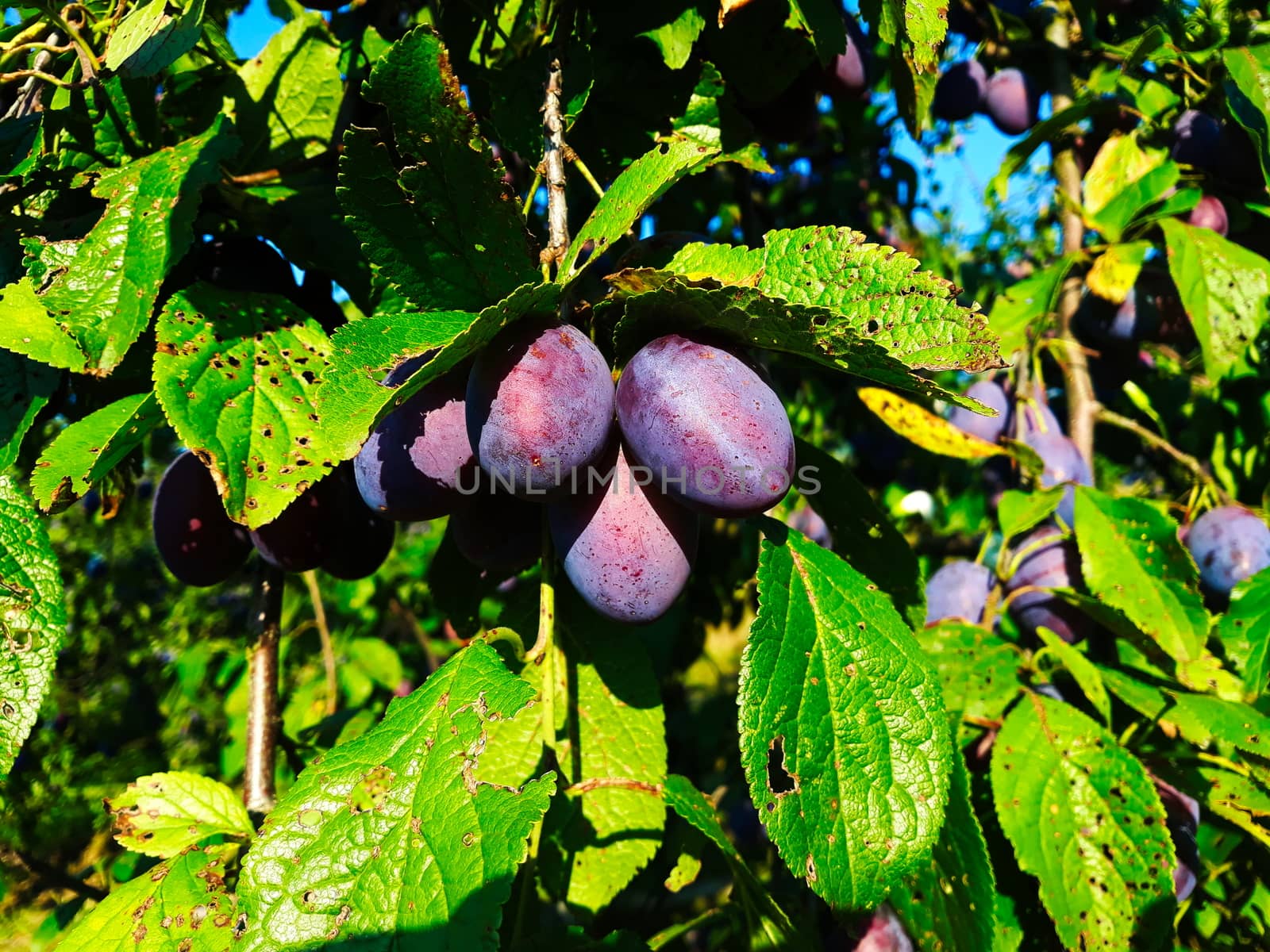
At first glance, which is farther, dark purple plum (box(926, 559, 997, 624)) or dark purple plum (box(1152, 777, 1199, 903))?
dark purple plum (box(926, 559, 997, 624))

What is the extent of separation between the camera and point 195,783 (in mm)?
890

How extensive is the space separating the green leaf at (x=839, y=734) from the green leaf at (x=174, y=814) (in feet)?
1.84

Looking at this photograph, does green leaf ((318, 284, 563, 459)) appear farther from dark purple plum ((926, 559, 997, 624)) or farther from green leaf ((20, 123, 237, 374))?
dark purple plum ((926, 559, 997, 624))

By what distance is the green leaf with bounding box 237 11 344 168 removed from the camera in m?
0.98

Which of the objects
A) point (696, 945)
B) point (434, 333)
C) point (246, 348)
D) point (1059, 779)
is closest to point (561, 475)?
point (434, 333)

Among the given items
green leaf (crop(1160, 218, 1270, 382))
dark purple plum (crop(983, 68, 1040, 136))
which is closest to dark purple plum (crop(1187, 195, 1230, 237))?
green leaf (crop(1160, 218, 1270, 382))

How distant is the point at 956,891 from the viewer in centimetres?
88

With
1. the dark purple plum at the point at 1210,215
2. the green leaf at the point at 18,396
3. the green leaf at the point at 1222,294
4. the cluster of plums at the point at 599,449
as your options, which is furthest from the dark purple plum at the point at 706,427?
the dark purple plum at the point at 1210,215

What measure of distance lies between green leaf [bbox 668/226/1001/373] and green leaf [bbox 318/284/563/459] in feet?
0.53

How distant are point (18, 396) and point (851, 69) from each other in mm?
1202

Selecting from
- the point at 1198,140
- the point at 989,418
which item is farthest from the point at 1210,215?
the point at 989,418

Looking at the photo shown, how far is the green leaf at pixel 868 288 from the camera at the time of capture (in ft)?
2.05

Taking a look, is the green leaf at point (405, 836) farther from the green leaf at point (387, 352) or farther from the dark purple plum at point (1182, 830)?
the dark purple plum at point (1182, 830)

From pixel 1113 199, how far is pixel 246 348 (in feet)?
4.80
